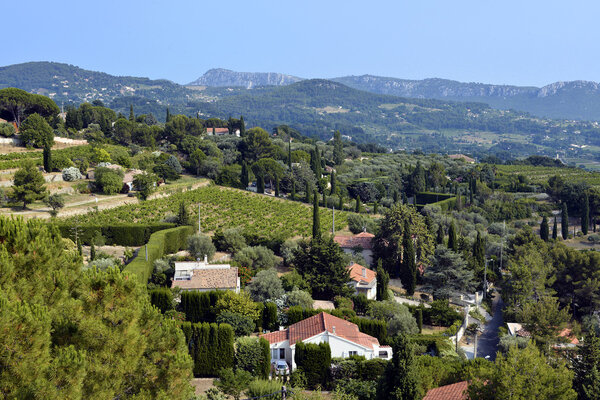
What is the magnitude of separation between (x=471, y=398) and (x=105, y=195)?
41024 mm

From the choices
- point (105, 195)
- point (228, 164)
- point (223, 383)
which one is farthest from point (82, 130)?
point (223, 383)

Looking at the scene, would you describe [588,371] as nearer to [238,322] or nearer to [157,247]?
[238,322]

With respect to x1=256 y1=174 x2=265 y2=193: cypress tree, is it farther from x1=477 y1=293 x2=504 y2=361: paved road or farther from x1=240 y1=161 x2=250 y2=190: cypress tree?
x1=477 y1=293 x2=504 y2=361: paved road

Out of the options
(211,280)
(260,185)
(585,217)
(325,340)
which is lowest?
(585,217)

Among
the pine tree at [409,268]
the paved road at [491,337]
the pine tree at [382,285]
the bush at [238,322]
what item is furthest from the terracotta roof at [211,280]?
the paved road at [491,337]

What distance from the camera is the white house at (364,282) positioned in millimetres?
40088

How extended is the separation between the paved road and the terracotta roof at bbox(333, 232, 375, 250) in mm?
11183

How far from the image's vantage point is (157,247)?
127 ft

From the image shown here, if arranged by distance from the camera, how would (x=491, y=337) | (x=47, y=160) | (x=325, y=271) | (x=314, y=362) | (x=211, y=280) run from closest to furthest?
(x=314, y=362)
(x=211, y=280)
(x=491, y=337)
(x=325, y=271)
(x=47, y=160)

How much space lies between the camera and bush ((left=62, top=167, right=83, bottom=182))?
54656 millimetres

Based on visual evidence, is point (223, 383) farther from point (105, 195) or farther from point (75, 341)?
point (105, 195)

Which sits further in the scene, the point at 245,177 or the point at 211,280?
the point at 245,177

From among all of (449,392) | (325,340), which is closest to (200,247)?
(325,340)

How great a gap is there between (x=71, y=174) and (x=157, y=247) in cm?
2092
